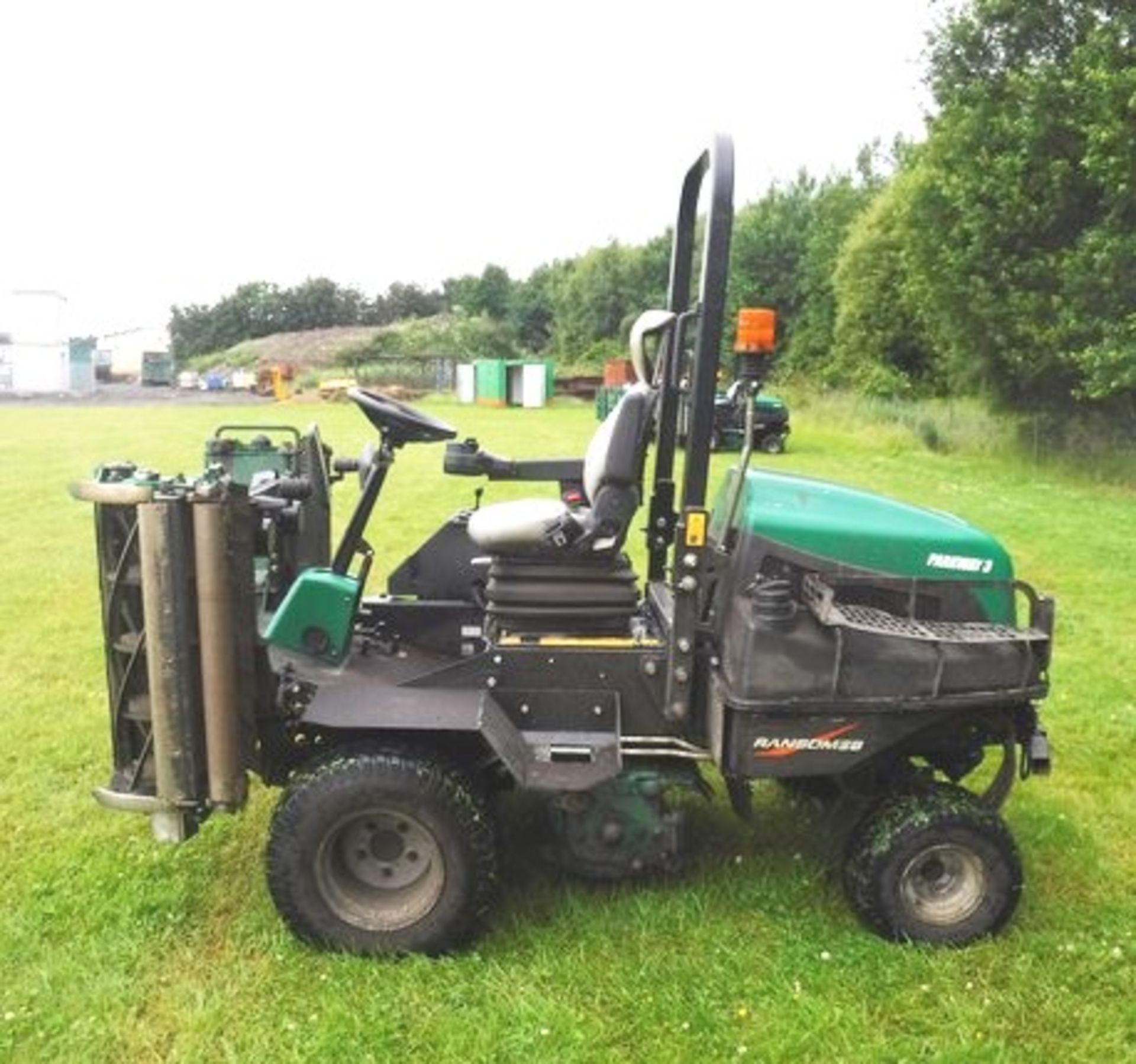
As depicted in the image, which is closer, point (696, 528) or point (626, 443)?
point (696, 528)

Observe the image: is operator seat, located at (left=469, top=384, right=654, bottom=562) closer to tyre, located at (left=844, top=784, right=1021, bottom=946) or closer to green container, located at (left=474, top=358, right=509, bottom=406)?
tyre, located at (left=844, top=784, right=1021, bottom=946)

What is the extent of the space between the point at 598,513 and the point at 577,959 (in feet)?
4.37

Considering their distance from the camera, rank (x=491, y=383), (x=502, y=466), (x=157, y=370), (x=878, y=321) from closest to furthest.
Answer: (x=502, y=466) < (x=878, y=321) < (x=491, y=383) < (x=157, y=370)

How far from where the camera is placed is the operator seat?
3488 mm

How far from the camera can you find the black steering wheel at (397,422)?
3656 mm

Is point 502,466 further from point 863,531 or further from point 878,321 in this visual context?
point 878,321

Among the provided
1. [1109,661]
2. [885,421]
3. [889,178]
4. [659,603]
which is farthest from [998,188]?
[889,178]

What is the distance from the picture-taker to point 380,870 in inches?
139

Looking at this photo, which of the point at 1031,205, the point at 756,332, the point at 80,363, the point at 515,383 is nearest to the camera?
the point at 756,332

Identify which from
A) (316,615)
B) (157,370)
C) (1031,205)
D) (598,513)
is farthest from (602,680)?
(157,370)

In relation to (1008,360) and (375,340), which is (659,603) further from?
(375,340)

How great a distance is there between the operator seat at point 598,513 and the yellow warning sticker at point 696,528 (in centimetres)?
26

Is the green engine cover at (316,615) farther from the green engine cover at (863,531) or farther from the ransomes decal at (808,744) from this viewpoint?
the ransomes decal at (808,744)

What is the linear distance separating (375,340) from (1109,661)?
192ft
